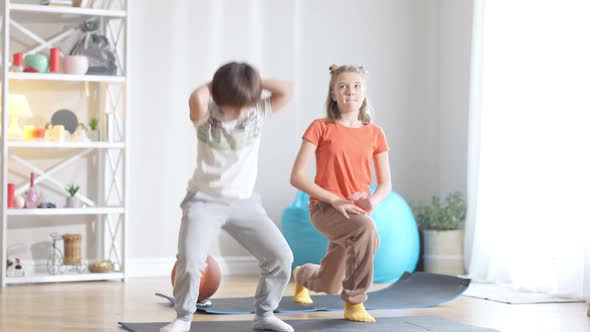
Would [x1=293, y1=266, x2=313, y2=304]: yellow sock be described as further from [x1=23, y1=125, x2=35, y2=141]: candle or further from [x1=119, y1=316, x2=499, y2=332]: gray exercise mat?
[x1=23, y1=125, x2=35, y2=141]: candle

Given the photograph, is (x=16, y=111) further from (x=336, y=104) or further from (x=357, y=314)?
(x=357, y=314)

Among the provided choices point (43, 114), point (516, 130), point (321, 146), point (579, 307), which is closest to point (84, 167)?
point (43, 114)

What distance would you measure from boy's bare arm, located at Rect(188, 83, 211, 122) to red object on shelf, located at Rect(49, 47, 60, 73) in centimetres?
240

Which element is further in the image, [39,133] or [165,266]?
[165,266]

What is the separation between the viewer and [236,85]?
276 centimetres

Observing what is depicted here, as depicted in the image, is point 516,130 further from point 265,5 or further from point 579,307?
point 265,5

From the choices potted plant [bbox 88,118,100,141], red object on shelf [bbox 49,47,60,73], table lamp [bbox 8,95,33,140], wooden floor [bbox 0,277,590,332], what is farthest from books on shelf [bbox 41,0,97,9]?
wooden floor [bbox 0,277,590,332]

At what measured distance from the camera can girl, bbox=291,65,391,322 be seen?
3.29m

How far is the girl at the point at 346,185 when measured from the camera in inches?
129

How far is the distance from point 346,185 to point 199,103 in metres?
0.88

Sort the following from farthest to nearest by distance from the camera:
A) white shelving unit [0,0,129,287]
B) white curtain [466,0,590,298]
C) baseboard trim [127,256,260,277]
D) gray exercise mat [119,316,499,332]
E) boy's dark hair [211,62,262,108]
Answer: baseboard trim [127,256,260,277]
white shelving unit [0,0,129,287]
white curtain [466,0,590,298]
gray exercise mat [119,316,499,332]
boy's dark hair [211,62,262,108]

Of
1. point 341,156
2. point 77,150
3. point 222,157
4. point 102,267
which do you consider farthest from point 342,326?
point 77,150

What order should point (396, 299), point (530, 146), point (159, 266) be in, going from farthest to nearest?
point (159, 266) → point (530, 146) → point (396, 299)

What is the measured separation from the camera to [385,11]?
5969 millimetres
